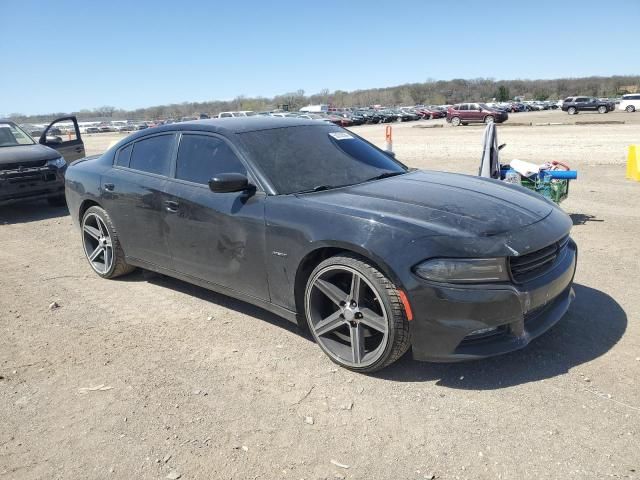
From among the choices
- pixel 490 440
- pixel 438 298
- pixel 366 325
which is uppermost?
pixel 438 298

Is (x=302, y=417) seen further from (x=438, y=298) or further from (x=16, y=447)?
(x=16, y=447)

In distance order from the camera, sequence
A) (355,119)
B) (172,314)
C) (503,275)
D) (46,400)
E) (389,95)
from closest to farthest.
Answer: (503,275)
(46,400)
(172,314)
(355,119)
(389,95)

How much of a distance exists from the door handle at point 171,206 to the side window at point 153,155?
31 cm

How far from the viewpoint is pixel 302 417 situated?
3000 millimetres

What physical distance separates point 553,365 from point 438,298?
1.02m

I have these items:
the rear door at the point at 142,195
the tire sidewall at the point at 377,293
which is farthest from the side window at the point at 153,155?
the tire sidewall at the point at 377,293

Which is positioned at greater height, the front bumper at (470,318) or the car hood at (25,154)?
the car hood at (25,154)

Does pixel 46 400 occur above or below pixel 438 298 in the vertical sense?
below

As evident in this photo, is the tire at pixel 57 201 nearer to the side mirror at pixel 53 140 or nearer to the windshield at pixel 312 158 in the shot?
the side mirror at pixel 53 140

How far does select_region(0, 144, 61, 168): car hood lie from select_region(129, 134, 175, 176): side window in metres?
5.00

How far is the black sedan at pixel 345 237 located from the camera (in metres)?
3.05

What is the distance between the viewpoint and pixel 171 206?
4.43 m

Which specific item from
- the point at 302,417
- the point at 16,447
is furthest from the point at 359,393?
the point at 16,447

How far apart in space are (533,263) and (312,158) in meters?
1.87
